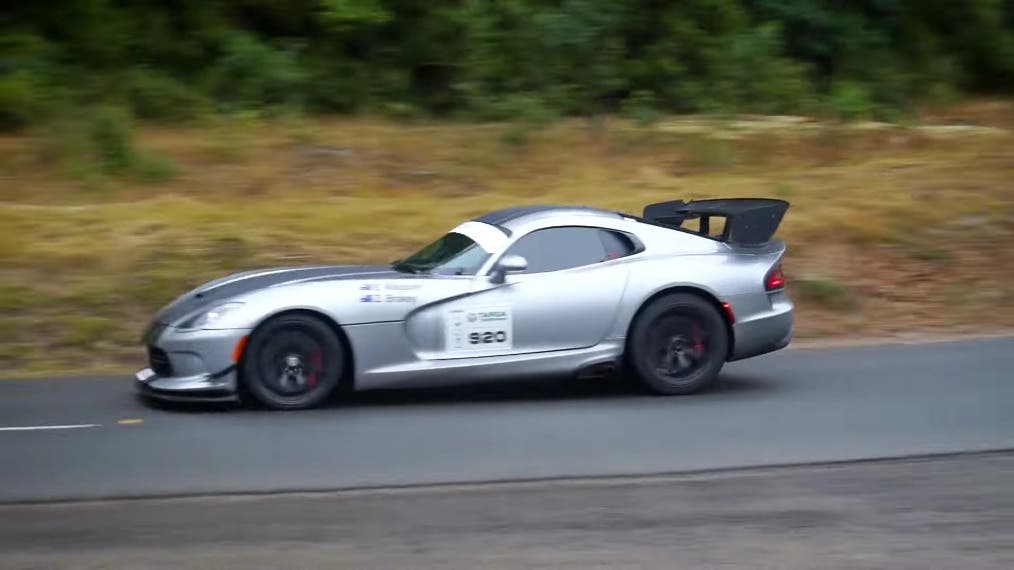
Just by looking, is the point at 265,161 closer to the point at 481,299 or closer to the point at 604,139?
the point at 604,139

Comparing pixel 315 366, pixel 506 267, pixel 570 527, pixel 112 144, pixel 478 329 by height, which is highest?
pixel 112 144

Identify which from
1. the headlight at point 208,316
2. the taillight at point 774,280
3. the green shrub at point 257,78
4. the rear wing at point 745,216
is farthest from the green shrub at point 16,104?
the taillight at point 774,280

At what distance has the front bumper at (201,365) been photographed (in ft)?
29.5

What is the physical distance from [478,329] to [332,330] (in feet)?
3.32

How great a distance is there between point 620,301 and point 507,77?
1118 centimetres

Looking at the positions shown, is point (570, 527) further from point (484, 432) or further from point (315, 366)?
point (315, 366)

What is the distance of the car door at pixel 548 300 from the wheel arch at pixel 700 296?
0.61ft

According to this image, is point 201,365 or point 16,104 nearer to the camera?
point 201,365

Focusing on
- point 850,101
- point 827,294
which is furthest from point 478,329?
point 850,101

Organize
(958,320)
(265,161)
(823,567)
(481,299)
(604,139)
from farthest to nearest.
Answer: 1. (604,139)
2. (265,161)
3. (958,320)
4. (481,299)
5. (823,567)

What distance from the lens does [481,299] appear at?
30.7 feet

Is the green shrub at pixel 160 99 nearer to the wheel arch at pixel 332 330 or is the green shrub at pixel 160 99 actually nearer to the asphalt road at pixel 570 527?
the wheel arch at pixel 332 330

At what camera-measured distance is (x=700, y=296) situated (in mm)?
9859

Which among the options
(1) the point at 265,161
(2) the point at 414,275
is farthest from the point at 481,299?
(1) the point at 265,161
